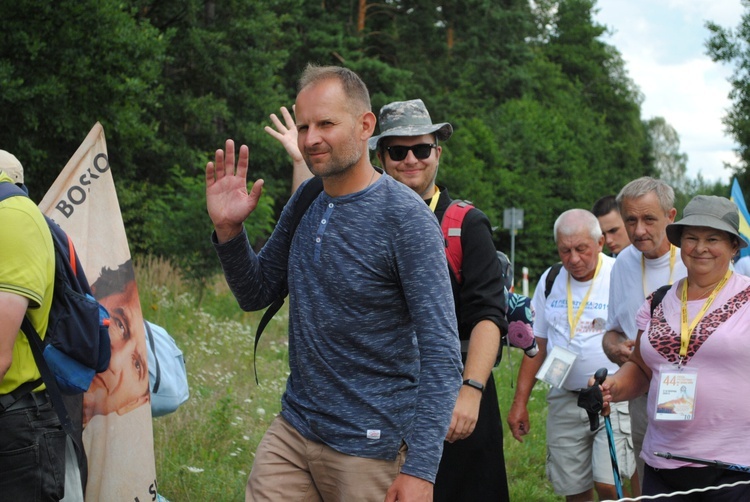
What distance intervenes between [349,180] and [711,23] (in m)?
41.5

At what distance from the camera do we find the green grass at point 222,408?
6184 mm

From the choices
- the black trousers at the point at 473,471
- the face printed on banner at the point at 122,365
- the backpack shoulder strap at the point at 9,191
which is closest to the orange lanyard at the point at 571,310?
the black trousers at the point at 473,471

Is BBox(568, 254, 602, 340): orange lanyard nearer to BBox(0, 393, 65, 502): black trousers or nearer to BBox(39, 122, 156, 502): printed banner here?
BBox(39, 122, 156, 502): printed banner

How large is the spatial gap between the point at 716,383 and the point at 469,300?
1156 millimetres

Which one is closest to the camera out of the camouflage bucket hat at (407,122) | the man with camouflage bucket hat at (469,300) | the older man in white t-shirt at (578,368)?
the man with camouflage bucket hat at (469,300)

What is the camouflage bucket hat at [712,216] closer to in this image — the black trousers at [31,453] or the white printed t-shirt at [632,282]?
the white printed t-shirt at [632,282]

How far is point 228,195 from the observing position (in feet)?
10.9

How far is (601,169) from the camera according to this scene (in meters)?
58.6

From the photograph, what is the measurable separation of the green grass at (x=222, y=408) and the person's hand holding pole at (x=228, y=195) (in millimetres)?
2129

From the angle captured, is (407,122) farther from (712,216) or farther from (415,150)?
(712,216)

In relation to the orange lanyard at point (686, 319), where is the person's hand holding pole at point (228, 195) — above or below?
above

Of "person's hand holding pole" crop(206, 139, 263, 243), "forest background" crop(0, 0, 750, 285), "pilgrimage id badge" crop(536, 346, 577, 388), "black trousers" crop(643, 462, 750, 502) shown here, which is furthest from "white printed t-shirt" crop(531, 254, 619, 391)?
"forest background" crop(0, 0, 750, 285)

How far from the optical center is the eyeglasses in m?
4.13

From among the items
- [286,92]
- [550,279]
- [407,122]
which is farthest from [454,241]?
[286,92]
